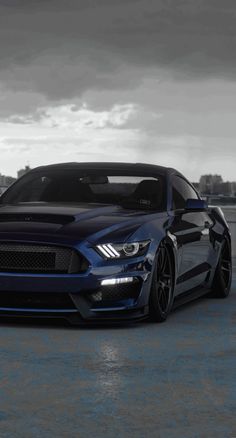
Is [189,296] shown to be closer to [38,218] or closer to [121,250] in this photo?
[121,250]

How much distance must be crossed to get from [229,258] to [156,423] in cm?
618

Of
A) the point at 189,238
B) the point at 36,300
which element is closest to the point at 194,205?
the point at 189,238

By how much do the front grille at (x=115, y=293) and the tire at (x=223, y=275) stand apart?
2.68 meters

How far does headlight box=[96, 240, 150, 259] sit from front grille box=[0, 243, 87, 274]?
0.18 metres

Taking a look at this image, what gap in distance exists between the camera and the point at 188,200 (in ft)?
29.9

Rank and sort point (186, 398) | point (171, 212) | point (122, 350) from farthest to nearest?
point (171, 212) → point (122, 350) → point (186, 398)

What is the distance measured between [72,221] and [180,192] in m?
2.05

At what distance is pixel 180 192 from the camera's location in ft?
31.8

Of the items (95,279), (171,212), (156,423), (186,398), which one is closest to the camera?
(156,423)

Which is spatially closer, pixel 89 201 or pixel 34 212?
pixel 34 212

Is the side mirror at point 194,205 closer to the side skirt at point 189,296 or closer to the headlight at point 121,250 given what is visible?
the side skirt at point 189,296

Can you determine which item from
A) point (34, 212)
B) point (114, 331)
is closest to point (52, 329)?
point (114, 331)

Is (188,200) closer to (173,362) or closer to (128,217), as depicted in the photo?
(128,217)

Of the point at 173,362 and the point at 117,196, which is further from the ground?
the point at 117,196
